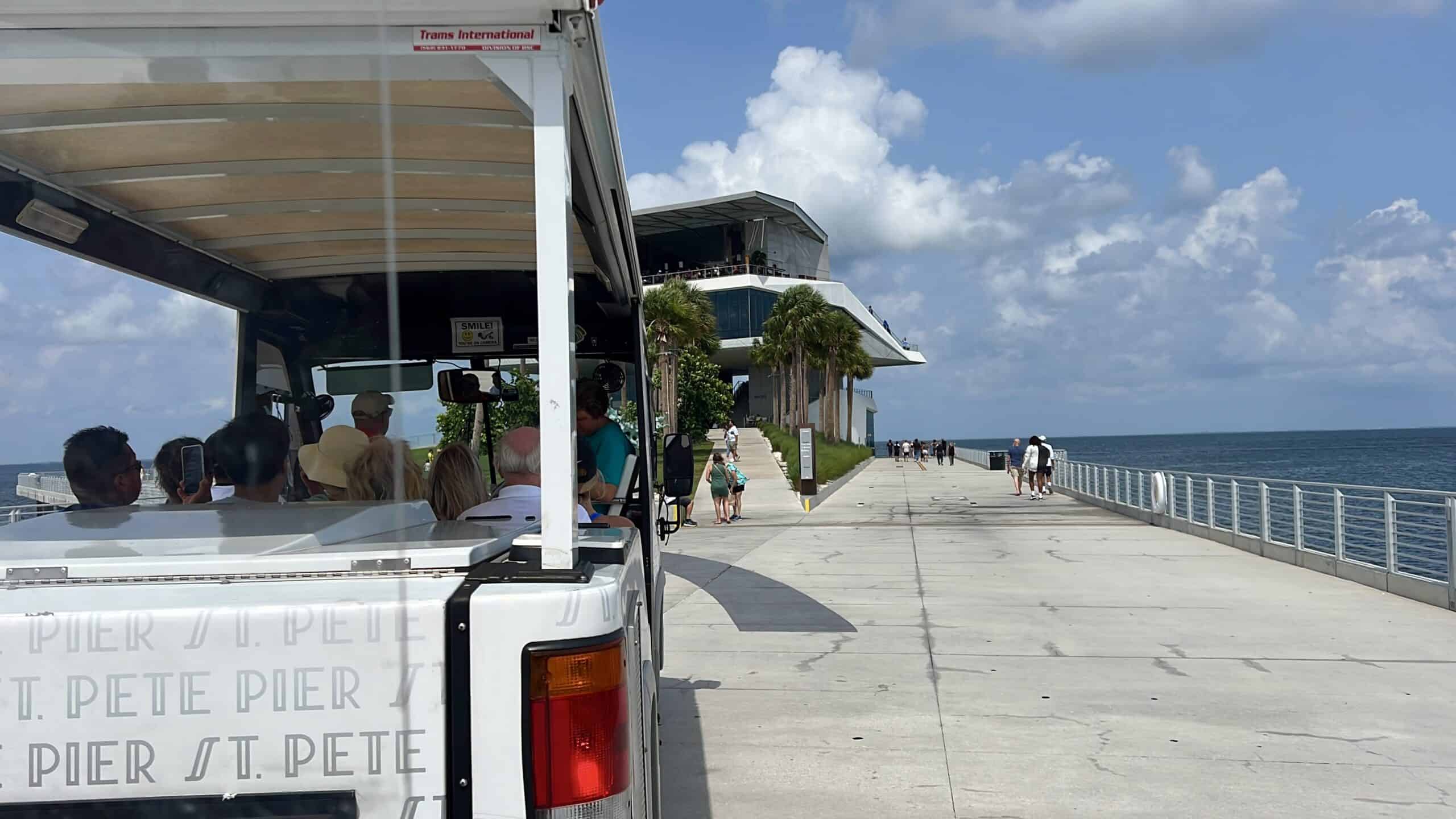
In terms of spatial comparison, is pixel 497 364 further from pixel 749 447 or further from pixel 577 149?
pixel 749 447

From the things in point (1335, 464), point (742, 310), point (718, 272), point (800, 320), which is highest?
point (718, 272)

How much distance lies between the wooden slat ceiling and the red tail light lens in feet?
4.84

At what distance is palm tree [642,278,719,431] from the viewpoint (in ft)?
136

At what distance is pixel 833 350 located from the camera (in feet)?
223

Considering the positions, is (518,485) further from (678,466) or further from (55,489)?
(678,466)

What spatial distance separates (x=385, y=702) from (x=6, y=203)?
2.11 m

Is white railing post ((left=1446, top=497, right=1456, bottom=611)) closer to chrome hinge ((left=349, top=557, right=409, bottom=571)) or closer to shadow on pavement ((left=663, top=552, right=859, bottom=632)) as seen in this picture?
shadow on pavement ((left=663, top=552, right=859, bottom=632))

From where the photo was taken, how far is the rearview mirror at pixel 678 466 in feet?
15.4

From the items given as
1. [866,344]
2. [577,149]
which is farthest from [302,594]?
[866,344]

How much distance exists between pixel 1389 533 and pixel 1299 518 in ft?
7.76

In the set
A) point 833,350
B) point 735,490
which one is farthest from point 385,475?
point 833,350

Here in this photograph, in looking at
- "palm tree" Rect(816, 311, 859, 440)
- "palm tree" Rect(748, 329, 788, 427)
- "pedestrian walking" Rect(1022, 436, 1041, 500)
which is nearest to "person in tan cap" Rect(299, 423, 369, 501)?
"pedestrian walking" Rect(1022, 436, 1041, 500)

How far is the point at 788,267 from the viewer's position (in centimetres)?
7725

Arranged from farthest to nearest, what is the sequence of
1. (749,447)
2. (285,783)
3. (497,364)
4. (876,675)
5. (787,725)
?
(749,447) → (876,675) → (787,725) → (497,364) → (285,783)
